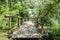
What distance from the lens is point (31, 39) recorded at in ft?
29.1

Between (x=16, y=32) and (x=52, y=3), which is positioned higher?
(x=52, y=3)

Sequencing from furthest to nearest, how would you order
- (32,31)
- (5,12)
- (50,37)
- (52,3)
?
(5,12) < (50,37) < (32,31) < (52,3)

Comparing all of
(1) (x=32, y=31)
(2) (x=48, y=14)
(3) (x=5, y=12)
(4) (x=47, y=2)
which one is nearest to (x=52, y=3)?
(4) (x=47, y=2)

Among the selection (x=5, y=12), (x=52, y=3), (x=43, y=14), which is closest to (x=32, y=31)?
(x=43, y=14)

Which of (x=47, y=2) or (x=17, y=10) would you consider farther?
(x=17, y=10)

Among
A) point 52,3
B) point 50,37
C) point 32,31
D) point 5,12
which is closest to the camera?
point 52,3

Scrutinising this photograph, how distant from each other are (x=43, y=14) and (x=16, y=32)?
1.70 m

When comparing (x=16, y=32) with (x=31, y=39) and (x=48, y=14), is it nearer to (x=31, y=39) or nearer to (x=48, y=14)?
(x=31, y=39)

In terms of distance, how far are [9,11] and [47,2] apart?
594cm

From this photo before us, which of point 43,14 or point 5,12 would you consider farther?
point 5,12

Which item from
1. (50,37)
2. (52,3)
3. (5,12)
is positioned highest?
(52,3)

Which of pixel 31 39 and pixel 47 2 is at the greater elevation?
pixel 47 2

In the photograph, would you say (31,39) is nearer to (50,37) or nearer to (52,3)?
(50,37)

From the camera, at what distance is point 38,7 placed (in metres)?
9.16
